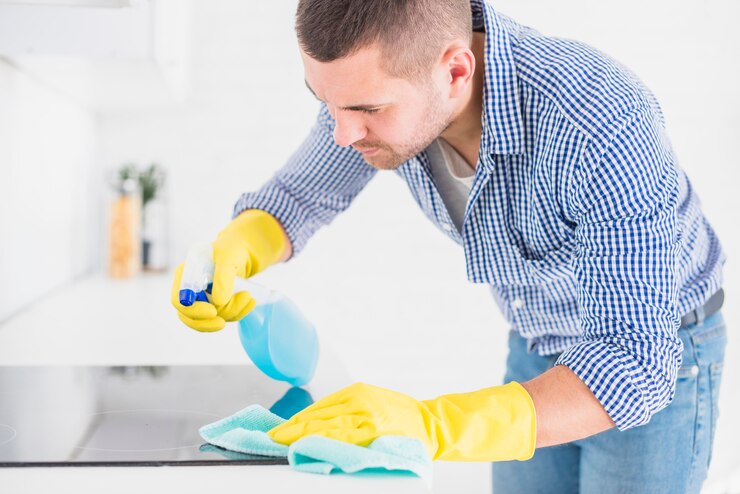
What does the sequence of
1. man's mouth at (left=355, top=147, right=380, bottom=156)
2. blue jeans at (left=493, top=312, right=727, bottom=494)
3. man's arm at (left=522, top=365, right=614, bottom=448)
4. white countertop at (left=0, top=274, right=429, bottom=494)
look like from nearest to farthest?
1. white countertop at (left=0, top=274, right=429, bottom=494)
2. man's arm at (left=522, top=365, right=614, bottom=448)
3. man's mouth at (left=355, top=147, right=380, bottom=156)
4. blue jeans at (left=493, top=312, right=727, bottom=494)

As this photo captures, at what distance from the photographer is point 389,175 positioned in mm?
2412

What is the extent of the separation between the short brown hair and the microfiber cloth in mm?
487

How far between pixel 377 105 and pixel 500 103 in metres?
0.19

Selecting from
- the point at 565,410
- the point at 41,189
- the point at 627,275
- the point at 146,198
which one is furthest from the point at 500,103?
the point at 146,198

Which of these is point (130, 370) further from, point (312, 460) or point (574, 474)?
point (574, 474)

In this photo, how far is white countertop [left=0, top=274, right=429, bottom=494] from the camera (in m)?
0.75

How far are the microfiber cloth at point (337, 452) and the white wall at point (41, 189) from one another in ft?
3.01

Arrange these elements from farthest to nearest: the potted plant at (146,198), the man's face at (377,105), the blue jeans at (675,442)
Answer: the potted plant at (146,198)
the blue jeans at (675,442)
the man's face at (377,105)

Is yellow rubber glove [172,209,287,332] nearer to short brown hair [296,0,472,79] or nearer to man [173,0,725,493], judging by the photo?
man [173,0,725,493]

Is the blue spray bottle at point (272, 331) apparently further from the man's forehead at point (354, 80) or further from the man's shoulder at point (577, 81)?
the man's shoulder at point (577, 81)

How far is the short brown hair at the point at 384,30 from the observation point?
1.00m

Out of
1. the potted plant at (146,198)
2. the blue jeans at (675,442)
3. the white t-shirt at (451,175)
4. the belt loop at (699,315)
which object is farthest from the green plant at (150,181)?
the belt loop at (699,315)

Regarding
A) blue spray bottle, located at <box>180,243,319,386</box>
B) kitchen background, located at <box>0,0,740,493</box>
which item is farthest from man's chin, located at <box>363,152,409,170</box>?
kitchen background, located at <box>0,0,740,493</box>

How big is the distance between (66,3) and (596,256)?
850mm
